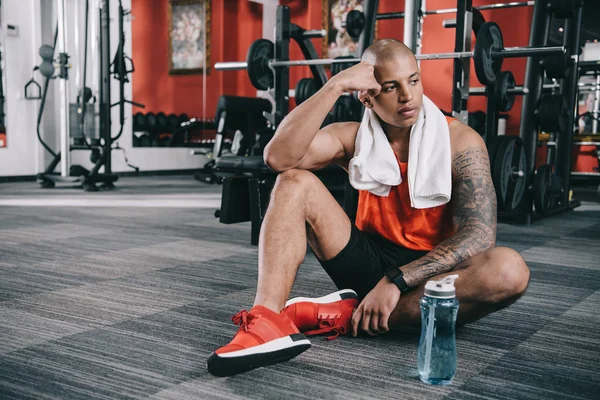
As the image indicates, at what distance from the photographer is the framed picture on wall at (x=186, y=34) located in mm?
8781

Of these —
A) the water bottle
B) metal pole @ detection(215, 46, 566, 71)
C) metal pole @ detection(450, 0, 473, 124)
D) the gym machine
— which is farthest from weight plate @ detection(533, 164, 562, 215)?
the gym machine

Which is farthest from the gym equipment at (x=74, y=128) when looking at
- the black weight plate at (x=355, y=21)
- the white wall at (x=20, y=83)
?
the black weight plate at (x=355, y=21)

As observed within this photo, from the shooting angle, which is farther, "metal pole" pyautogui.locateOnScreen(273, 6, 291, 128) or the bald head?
"metal pole" pyautogui.locateOnScreen(273, 6, 291, 128)

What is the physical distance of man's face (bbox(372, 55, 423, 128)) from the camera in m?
1.49

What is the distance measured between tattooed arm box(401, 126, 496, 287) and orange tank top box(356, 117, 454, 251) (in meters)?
0.08

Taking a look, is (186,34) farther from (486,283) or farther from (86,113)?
(486,283)

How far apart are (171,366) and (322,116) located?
68cm

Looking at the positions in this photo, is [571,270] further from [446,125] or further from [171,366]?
[171,366]

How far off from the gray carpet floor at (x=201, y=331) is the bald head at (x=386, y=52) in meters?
0.71

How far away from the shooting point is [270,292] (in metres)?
1.42

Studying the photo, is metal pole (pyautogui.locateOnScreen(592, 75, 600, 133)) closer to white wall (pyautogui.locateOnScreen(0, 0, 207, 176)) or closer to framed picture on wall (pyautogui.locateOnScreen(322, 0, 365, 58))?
framed picture on wall (pyautogui.locateOnScreen(322, 0, 365, 58))

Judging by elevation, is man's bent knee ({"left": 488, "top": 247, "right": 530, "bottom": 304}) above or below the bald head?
below

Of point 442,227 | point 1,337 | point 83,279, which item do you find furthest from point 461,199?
point 83,279

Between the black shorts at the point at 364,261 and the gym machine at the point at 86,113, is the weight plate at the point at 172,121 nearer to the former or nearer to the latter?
the gym machine at the point at 86,113
